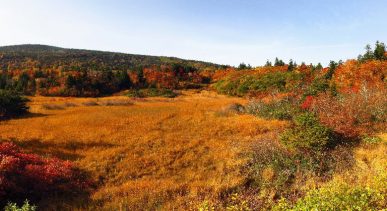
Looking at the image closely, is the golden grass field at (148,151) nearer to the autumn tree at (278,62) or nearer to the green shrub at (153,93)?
the green shrub at (153,93)

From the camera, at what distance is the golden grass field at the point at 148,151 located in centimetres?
1113

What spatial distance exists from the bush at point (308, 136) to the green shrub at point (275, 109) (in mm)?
8899

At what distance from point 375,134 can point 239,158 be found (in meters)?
8.41

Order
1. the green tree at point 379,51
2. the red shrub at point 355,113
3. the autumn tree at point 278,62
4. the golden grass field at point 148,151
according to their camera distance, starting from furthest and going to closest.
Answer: the autumn tree at point 278,62, the green tree at point 379,51, the red shrub at point 355,113, the golden grass field at point 148,151

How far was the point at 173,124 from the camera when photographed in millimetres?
25344

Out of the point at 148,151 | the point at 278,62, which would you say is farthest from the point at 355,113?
the point at 278,62

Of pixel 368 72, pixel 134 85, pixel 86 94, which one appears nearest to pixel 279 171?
pixel 368 72

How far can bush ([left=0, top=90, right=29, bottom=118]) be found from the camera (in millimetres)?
27259

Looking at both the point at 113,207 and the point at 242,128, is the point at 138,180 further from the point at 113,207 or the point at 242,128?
A: the point at 242,128

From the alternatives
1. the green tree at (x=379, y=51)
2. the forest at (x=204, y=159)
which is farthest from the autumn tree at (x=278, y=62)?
the forest at (x=204, y=159)

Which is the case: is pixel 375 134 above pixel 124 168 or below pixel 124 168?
above

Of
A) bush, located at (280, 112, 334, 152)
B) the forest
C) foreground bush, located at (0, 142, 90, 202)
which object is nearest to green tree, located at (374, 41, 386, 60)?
the forest

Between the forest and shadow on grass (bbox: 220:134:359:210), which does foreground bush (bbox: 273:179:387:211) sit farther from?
shadow on grass (bbox: 220:134:359:210)

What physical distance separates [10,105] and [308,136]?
78.9ft
